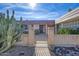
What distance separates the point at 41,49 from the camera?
4.76 meters

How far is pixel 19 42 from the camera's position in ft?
15.4

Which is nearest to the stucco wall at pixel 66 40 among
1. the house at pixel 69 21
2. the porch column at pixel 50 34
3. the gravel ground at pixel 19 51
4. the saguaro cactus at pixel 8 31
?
the porch column at pixel 50 34

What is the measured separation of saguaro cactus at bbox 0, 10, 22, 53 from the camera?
15.1ft

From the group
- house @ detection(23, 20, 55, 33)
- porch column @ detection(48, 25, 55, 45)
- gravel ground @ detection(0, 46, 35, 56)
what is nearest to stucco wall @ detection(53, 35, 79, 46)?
porch column @ detection(48, 25, 55, 45)

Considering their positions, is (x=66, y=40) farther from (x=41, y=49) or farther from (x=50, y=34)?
(x=41, y=49)

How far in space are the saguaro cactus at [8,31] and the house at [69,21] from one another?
30.1 inches

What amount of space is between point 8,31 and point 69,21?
123cm

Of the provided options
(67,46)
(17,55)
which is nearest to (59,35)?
(67,46)

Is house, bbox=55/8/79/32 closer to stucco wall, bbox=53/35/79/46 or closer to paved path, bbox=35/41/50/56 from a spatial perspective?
stucco wall, bbox=53/35/79/46

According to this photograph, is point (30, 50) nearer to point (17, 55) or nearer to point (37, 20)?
point (17, 55)

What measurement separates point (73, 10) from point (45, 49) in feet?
3.15

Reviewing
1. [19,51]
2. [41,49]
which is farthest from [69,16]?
[19,51]

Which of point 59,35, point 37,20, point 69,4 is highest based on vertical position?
point 69,4

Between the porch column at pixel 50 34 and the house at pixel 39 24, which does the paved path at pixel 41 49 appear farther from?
the house at pixel 39 24
